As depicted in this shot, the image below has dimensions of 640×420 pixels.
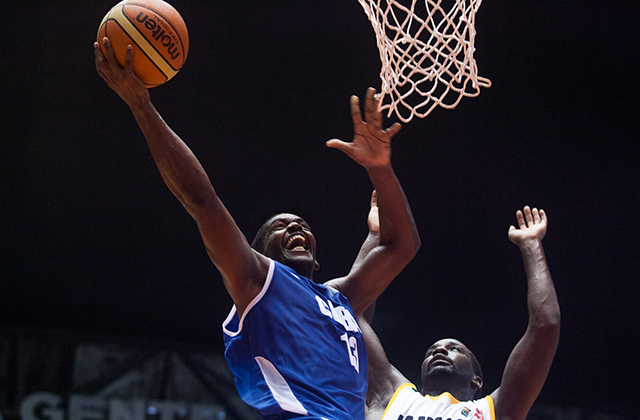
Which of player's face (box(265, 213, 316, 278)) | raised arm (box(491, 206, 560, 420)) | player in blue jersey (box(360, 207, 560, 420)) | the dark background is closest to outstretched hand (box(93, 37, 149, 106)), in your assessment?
player's face (box(265, 213, 316, 278))

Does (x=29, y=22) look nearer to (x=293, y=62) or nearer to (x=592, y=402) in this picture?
(x=293, y=62)

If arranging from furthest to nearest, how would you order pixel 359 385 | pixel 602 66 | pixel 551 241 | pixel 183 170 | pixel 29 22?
pixel 551 241 → pixel 602 66 → pixel 29 22 → pixel 359 385 → pixel 183 170

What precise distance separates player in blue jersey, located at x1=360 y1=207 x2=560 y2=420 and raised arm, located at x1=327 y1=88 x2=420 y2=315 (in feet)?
1.18

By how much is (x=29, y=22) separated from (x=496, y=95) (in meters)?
3.93

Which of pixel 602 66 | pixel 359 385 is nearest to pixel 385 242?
pixel 359 385

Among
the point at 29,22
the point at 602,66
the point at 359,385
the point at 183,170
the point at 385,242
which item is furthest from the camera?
the point at 602,66

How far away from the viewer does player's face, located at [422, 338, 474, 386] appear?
3.04 m

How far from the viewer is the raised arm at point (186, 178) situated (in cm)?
172

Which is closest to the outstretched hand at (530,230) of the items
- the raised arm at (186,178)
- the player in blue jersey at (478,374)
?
the player in blue jersey at (478,374)

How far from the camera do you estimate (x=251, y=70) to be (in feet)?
18.2

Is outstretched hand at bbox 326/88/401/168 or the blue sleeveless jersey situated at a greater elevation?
outstretched hand at bbox 326/88/401/168

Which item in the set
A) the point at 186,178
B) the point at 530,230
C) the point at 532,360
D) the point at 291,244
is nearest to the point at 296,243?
the point at 291,244

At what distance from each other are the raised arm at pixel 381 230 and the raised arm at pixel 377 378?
40 cm

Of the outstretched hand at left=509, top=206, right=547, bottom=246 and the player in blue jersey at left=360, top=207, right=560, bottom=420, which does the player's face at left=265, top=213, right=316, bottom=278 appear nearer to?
the player in blue jersey at left=360, top=207, right=560, bottom=420
